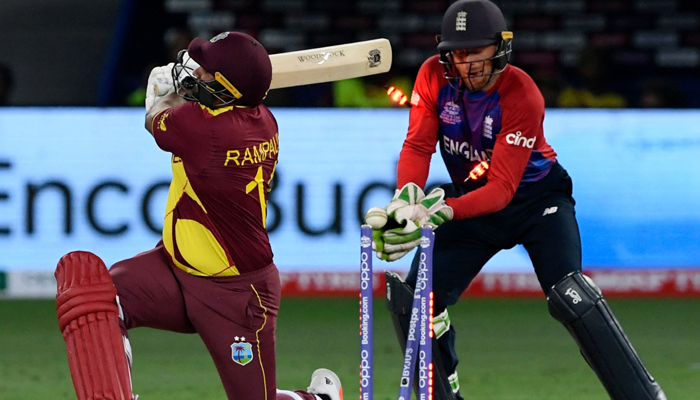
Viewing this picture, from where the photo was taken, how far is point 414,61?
12.8 meters

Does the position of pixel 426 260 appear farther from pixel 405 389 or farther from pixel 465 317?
pixel 465 317

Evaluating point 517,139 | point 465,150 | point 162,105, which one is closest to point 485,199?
point 517,139

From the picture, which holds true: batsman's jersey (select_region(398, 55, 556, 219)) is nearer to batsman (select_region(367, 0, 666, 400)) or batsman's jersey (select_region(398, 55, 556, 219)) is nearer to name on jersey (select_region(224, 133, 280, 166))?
batsman (select_region(367, 0, 666, 400))

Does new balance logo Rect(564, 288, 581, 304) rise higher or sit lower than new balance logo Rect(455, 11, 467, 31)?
lower

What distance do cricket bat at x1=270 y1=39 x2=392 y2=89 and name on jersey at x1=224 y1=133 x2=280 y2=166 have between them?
58cm

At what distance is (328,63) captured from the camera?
5273 mm

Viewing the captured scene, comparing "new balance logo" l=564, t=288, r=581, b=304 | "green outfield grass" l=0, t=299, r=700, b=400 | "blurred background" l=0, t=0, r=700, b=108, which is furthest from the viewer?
"blurred background" l=0, t=0, r=700, b=108

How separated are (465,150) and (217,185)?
1.20 m

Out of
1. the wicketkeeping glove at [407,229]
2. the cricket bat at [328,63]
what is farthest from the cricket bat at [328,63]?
the wicketkeeping glove at [407,229]

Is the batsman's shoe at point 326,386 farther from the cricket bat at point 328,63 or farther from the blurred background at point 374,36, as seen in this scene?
the blurred background at point 374,36

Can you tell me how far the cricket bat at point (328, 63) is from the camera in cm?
517

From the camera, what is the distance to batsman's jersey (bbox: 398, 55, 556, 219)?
487 cm

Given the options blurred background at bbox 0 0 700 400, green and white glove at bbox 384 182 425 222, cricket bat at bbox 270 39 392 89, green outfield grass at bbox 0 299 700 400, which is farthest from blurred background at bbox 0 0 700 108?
green and white glove at bbox 384 182 425 222

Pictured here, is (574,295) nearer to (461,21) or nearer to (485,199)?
(485,199)
